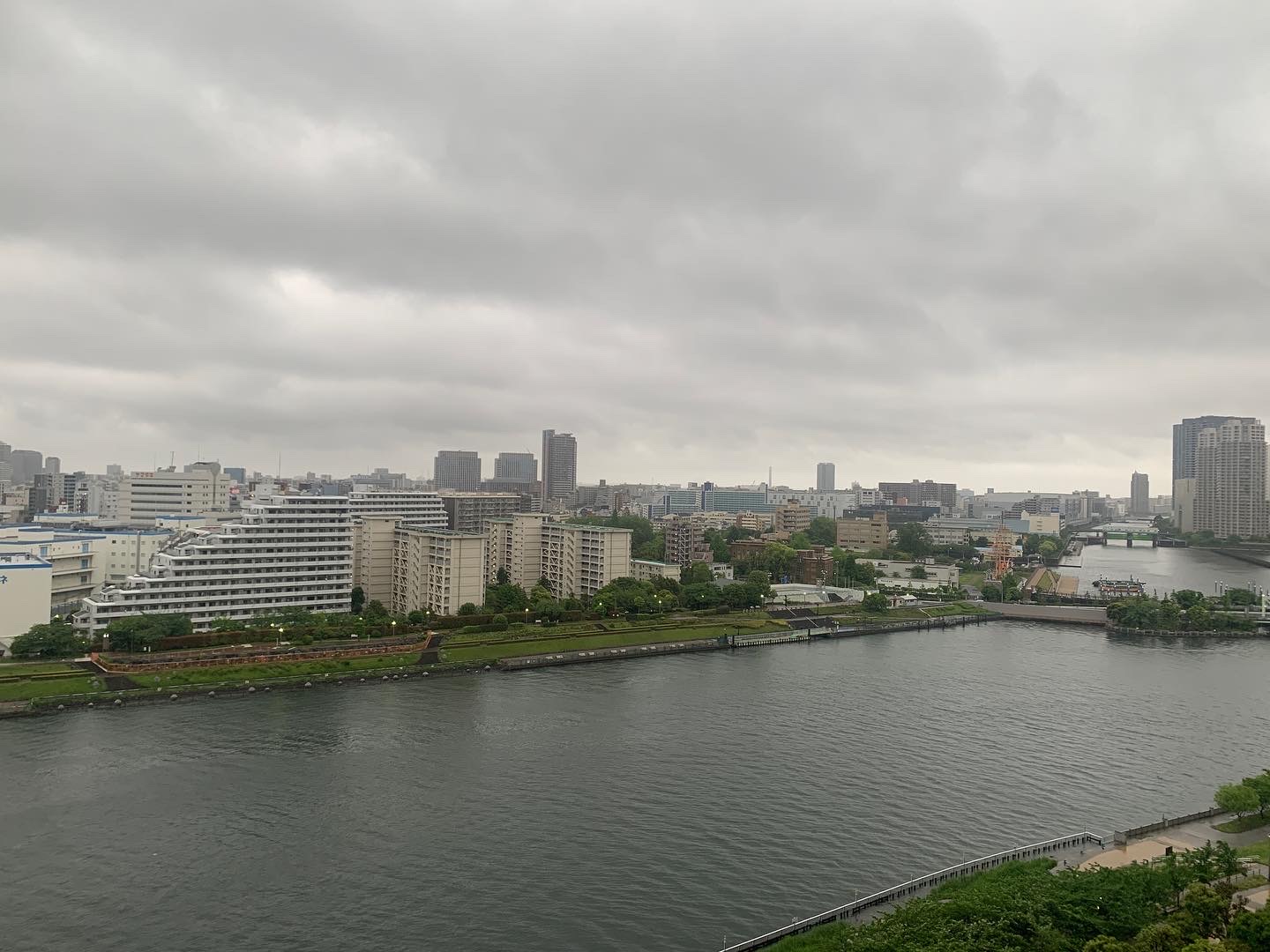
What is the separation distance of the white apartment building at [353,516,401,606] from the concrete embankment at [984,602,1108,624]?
35.1 metres

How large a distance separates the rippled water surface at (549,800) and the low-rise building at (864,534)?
49794 millimetres

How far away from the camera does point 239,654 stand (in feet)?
90.3

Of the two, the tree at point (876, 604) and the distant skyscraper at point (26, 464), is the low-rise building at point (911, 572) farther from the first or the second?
the distant skyscraper at point (26, 464)

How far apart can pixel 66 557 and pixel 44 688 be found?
51.5 feet

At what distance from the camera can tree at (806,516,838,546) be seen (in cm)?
8038

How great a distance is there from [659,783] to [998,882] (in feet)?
25.4

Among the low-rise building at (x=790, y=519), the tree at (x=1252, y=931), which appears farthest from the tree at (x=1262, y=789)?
the low-rise building at (x=790, y=519)

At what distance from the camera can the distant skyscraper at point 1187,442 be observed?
14688cm

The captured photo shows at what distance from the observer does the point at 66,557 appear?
119 feet

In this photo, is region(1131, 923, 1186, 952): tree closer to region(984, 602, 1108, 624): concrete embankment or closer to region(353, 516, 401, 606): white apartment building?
region(353, 516, 401, 606): white apartment building

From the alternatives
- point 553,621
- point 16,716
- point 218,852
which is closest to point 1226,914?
point 218,852

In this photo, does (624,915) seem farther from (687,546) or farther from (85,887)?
(687,546)

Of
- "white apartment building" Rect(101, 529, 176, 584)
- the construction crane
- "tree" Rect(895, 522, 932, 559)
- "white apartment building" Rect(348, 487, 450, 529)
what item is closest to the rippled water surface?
"white apartment building" Rect(101, 529, 176, 584)

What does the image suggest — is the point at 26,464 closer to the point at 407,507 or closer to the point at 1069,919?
the point at 407,507
